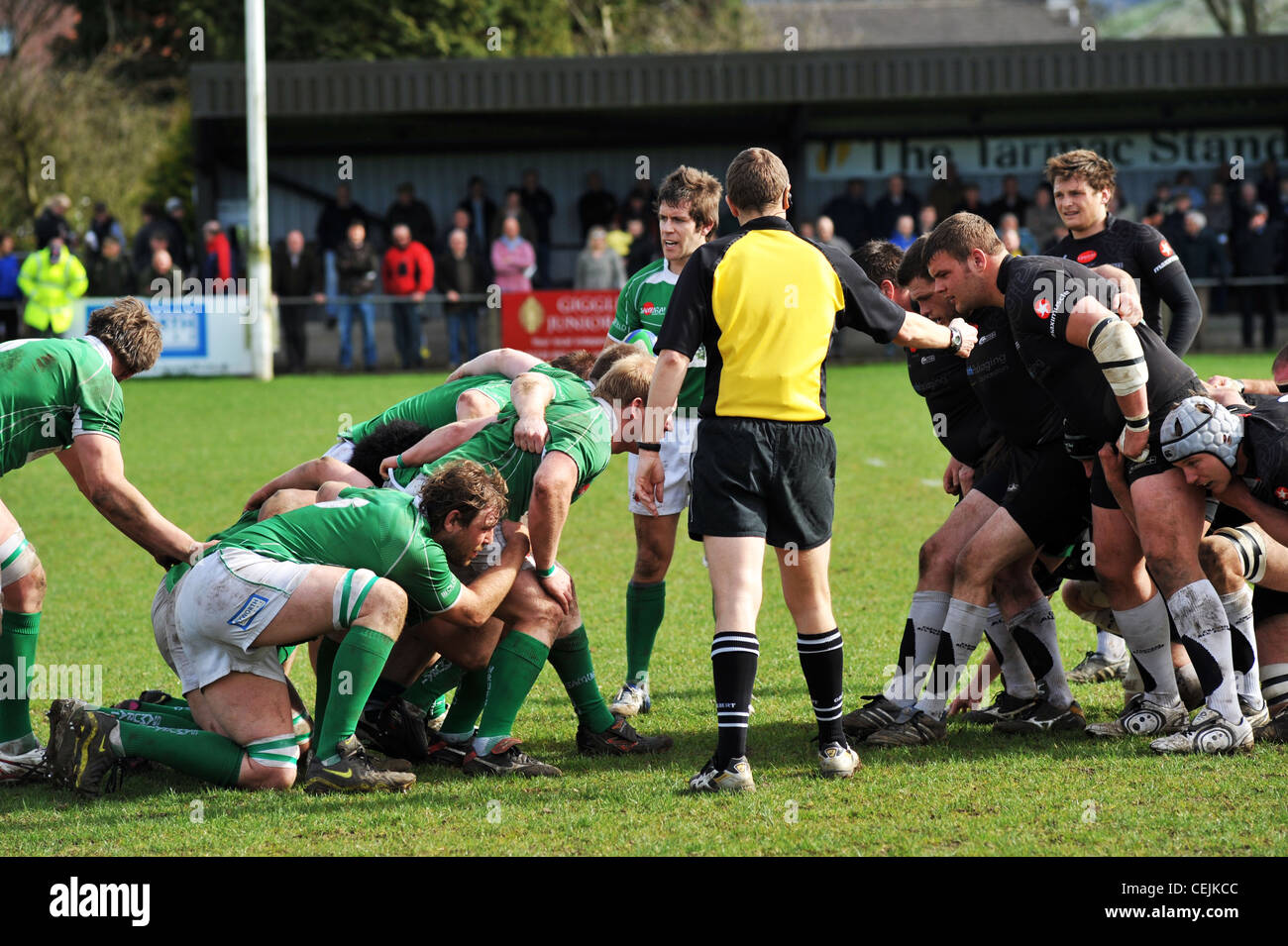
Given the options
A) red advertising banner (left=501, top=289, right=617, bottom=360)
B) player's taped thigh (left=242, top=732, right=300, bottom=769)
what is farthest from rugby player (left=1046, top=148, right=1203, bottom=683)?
red advertising banner (left=501, top=289, right=617, bottom=360)

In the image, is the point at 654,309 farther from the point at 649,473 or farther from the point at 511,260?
the point at 511,260

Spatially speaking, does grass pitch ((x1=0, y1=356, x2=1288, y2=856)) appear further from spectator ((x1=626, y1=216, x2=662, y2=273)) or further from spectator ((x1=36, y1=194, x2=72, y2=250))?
spectator ((x1=36, y1=194, x2=72, y2=250))

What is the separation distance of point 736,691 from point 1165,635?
177cm

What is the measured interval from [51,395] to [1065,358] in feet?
11.8

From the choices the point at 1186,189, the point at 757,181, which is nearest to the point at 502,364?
Result: the point at 757,181

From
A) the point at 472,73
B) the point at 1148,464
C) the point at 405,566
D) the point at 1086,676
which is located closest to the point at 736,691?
the point at 405,566

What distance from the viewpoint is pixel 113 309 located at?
17.3 feet

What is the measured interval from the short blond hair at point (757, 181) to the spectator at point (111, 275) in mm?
17806

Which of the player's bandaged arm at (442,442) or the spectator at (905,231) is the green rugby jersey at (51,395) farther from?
the spectator at (905,231)

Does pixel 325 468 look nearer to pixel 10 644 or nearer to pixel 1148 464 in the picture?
pixel 10 644

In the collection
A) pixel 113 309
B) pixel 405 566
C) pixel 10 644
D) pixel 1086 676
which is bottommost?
pixel 1086 676

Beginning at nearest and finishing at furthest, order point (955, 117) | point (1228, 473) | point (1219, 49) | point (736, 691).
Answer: point (736, 691) < point (1228, 473) < point (1219, 49) < point (955, 117)

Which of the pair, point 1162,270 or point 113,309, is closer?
point 113,309

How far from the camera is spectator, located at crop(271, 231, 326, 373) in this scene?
20547mm
